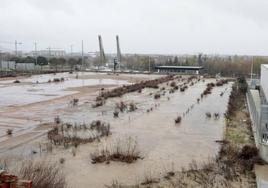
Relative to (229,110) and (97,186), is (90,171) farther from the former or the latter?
(229,110)

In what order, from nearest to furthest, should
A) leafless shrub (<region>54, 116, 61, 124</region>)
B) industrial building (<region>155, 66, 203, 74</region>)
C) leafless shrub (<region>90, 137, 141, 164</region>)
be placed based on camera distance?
leafless shrub (<region>90, 137, 141, 164</region>)
leafless shrub (<region>54, 116, 61, 124</region>)
industrial building (<region>155, 66, 203, 74</region>)

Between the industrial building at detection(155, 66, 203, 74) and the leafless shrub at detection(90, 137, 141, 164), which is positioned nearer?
the leafless shrub at detection(90, 137, 141, 164)

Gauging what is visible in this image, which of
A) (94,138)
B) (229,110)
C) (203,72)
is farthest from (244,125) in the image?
(203,72)

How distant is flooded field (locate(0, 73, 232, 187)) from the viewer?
366 inches

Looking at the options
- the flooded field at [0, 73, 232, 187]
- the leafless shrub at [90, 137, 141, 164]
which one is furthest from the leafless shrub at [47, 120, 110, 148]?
the leafless shrub at [90, 137, 141, 164]

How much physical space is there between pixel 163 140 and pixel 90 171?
3.79m

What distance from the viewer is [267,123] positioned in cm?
1019

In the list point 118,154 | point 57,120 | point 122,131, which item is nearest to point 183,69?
point 57,120

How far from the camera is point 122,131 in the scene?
13.5 metres

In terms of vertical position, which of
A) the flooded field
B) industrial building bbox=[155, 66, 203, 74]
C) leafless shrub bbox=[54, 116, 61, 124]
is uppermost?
industrial building bbox=[155, 66, 203, 74]

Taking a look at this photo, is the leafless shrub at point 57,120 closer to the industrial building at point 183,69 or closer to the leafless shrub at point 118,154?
the leafless shrub at point 118,154

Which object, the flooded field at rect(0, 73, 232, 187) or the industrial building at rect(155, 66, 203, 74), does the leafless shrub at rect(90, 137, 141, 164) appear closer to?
the flooded field at rect(0, 73, 232, 187)

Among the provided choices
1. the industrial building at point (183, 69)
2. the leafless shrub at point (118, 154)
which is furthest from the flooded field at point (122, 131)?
the industrial building at point (183, 69)

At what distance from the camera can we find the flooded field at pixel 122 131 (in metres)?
9.29
